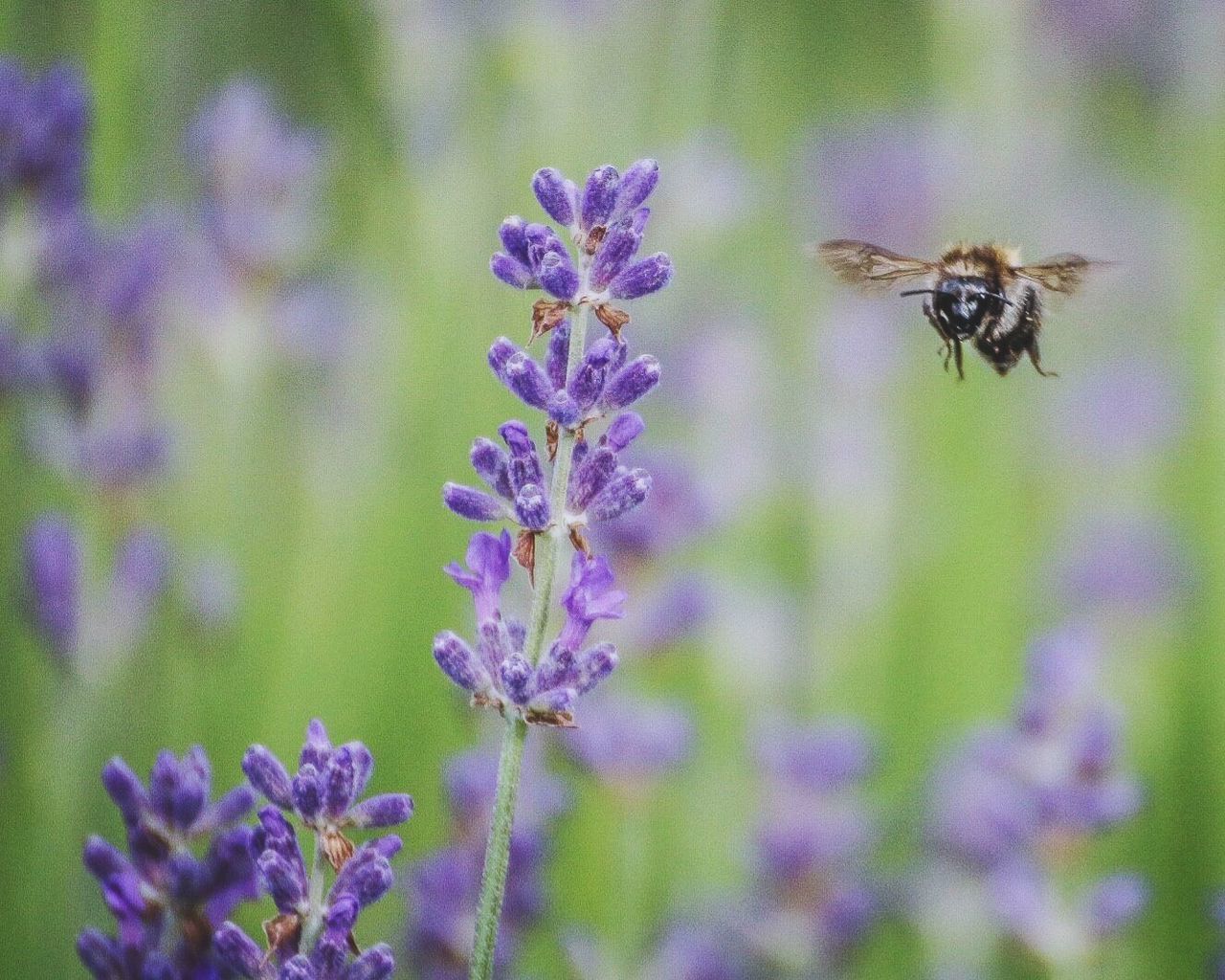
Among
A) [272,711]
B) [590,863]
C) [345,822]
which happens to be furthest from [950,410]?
[345,822]

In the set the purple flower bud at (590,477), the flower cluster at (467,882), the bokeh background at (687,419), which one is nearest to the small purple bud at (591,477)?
the purple flower bud at (590,477)

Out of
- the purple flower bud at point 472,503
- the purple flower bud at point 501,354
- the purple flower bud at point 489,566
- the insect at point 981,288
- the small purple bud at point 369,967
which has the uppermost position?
the insect at point 981,288

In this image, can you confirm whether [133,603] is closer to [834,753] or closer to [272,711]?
[272,711]

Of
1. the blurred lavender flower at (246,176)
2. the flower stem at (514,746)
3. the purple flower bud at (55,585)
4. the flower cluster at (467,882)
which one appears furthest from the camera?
the blurred lavender flower at (246,176)

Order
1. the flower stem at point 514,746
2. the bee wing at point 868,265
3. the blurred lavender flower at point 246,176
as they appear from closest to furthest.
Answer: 1. the flower stem at point 514,746
2. the bee wing at point 868,265
3. the blurred lavender flower at point 246,176

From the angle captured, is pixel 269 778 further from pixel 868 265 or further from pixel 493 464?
pixel 868 265

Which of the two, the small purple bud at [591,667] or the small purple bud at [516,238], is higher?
the small purple bud at [516,238]

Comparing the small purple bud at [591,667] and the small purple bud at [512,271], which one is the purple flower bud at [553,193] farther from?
the small purple bud at [591,667]
